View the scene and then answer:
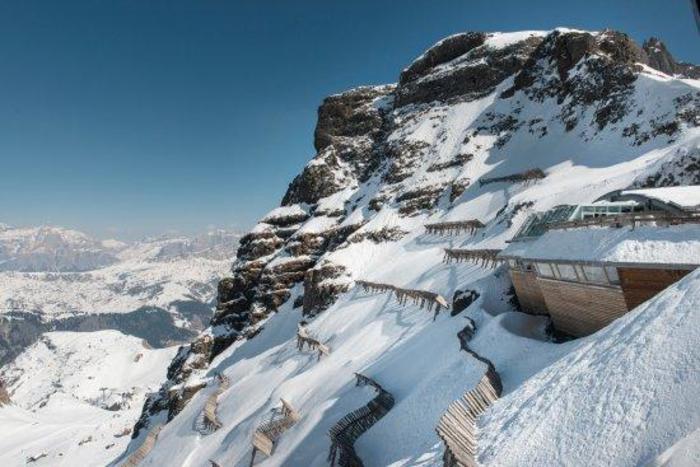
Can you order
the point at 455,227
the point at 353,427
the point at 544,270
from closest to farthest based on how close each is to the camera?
1. the point at 544,270
2. the point at 353,427
3. the point at 455,227

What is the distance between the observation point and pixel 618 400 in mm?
10094

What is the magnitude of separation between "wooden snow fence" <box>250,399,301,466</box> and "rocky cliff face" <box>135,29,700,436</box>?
103ft

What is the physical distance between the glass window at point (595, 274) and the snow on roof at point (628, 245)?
0.39 metres

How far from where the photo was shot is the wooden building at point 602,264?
15750 millimetres

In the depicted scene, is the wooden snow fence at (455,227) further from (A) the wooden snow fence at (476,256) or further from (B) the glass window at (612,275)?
(B) the glass window at (612,275)

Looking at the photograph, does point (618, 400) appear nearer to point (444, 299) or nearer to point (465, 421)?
point (465, 421)

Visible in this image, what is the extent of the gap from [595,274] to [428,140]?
7813 cm

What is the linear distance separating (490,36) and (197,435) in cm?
10459

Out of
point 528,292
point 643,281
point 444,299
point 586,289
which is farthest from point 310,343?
point 643,281

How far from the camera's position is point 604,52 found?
7094cm

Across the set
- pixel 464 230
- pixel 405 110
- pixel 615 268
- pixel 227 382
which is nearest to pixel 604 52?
pixel 464 230

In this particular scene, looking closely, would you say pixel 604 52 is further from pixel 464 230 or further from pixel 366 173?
pixel 366 173

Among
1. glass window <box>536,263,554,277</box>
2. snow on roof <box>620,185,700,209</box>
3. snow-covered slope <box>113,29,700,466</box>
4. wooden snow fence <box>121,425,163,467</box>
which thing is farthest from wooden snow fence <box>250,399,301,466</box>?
wooden snow fence <box>121,425,163,467</box>

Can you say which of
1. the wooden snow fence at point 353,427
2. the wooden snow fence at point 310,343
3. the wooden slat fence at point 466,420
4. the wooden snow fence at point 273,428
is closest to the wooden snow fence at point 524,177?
the wooden snow fence at point 310,343
